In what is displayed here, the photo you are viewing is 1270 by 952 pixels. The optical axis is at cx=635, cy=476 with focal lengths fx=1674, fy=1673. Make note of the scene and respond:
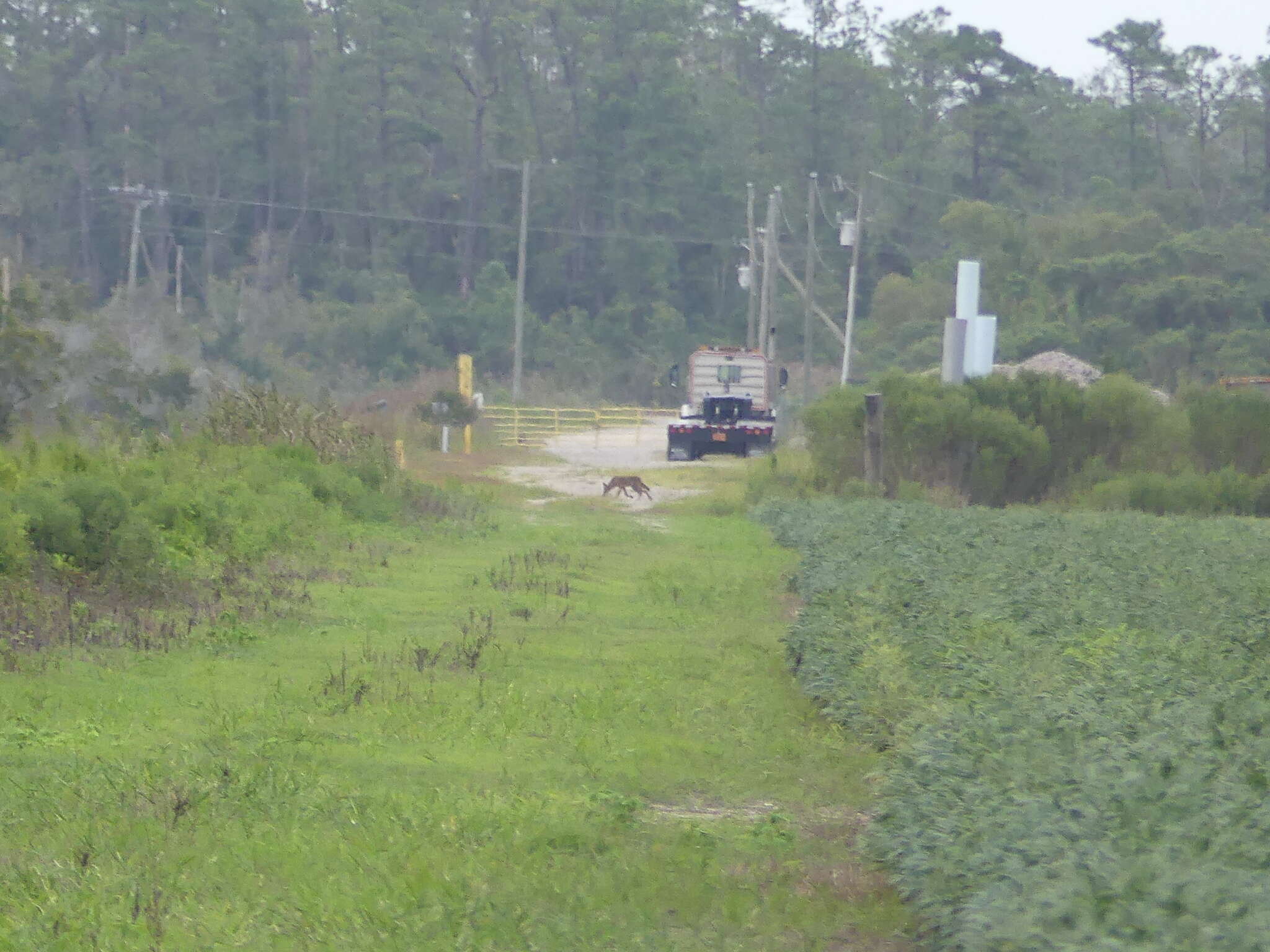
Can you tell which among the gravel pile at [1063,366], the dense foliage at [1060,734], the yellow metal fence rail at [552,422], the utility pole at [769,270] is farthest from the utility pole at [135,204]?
the dense foliage at [1060,734]

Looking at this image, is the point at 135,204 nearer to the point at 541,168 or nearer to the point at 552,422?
the point at 541,168

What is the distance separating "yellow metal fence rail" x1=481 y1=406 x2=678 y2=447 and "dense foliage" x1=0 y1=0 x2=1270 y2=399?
13802mm

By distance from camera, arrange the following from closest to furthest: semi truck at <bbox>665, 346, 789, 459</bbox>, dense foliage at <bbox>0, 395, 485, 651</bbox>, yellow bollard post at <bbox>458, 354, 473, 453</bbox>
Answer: dense foliage at <bbox>0, 395, 485, 651</bbox>, semi truck at <bbox>665, 346, 789, 459</bbox>, yellow bollard post at <bbox>458, 354, 473, 453</bbox>

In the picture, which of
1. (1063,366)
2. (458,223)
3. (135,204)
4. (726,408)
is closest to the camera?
(726,408)

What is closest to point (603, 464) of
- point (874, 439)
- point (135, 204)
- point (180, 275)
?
point (874, 439)

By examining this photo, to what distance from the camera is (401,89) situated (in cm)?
7456

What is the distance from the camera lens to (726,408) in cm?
4131

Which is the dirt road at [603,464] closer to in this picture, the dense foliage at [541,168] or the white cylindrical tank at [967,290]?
the white cylindrical tank at [967,290]

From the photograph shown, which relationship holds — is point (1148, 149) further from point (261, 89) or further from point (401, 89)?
point (261, 89)

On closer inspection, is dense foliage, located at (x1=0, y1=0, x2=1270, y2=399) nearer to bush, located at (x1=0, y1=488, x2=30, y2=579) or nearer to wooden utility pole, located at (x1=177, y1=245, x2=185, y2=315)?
wooden utility pole, located at (x1=177, y1=245, x2=185, y2=315)

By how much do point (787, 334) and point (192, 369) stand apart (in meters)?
41.9

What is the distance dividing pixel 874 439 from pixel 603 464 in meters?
13.4

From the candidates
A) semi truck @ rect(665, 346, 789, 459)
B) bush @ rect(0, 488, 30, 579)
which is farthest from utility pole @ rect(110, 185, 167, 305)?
bush @ rect(0, 488, 30, 579)

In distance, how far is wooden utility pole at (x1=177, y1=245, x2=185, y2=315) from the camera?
6875 centimetres
